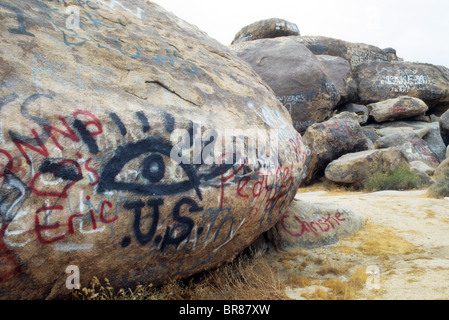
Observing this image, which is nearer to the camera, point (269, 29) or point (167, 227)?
point (167, 227)

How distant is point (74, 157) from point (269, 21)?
51.9ft

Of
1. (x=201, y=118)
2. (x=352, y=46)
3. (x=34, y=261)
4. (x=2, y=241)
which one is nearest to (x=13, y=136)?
(x=2, y=241)

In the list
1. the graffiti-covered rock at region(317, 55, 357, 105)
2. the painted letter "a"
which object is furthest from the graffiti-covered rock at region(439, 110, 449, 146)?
the painted letter "a"

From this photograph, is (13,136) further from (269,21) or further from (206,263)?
(269,21)

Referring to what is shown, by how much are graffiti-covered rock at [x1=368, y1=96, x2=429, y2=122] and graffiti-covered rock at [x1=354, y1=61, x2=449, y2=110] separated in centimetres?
101

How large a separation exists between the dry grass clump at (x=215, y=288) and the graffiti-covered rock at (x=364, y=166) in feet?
20.9

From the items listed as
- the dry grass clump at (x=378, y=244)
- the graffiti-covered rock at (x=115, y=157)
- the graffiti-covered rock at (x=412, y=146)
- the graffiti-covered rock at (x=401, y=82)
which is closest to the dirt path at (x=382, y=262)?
the dry grass clump at (x=378, y=244)

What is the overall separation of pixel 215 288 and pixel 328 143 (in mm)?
8011

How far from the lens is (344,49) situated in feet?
54.0

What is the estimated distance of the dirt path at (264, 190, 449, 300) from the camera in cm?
249

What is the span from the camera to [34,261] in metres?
1.71

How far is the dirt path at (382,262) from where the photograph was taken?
8.18 feet

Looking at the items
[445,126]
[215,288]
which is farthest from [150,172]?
[445,126]

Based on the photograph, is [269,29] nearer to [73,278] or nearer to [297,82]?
[297,82]
